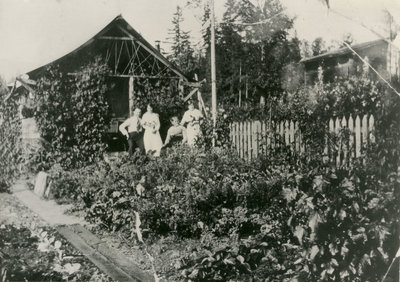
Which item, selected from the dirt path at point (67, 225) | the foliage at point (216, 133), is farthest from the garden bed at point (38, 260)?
the foliage at point (216, 133)

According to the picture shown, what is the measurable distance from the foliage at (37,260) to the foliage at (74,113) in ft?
21.4

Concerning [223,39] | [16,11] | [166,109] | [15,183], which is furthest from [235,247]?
[223,39]

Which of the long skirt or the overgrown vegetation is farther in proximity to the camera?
the long skirt

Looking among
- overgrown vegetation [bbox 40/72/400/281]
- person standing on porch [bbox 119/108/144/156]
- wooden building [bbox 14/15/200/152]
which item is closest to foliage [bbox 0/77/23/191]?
overgrown vegetation [bbox 40/72/400/281]

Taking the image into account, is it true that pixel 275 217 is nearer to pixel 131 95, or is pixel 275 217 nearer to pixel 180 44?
pixel 131 95

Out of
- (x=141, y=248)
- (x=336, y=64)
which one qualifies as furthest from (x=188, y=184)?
(x=336, y=64)

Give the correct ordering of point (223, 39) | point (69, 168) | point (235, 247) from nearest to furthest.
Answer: point (235, 247), point (69, 168), point (223, 39)

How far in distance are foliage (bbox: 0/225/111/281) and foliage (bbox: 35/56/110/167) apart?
652 centimetres

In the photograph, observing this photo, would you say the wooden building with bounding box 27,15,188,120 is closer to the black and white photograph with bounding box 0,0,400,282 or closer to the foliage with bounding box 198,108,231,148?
the black and white photograph with bounding box 0,0,400,282

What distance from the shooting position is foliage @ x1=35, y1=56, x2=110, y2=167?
11484mm

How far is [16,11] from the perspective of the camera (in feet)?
16.9

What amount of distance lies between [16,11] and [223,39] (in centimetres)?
1254

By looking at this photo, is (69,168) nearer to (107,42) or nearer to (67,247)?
(107,42)

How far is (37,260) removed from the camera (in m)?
4.26
